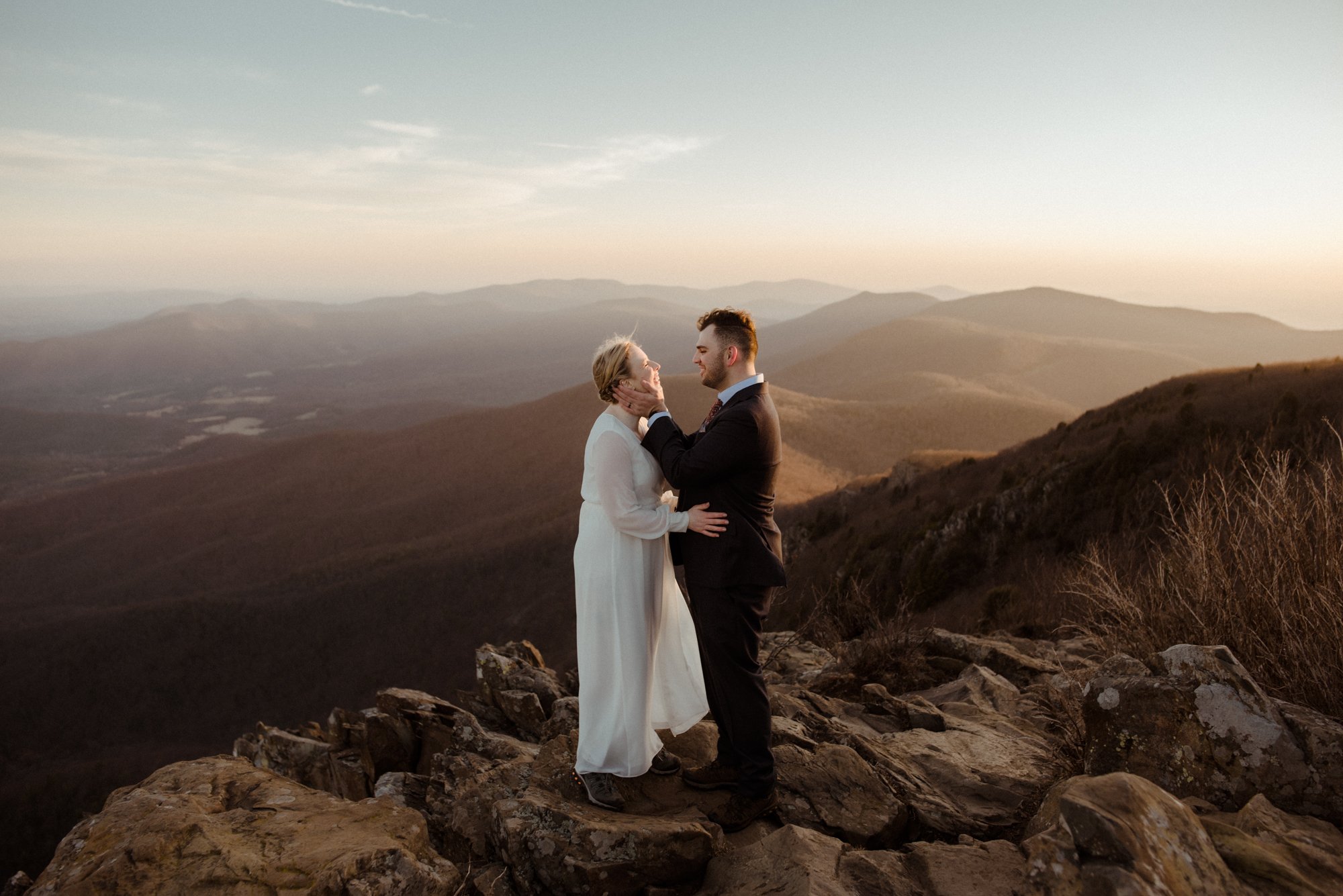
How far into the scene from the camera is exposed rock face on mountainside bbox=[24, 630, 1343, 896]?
2.26 m

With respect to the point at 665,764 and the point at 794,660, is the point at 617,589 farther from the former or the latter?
the point at 794,660

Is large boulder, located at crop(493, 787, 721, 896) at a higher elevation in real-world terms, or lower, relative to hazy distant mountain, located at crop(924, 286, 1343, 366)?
lower

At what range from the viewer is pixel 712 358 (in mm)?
3779

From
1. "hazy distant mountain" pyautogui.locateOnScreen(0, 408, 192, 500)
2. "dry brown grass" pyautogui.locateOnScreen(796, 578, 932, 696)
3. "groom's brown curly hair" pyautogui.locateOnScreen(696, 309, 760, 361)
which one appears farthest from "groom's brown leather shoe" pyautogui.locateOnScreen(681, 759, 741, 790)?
A: "hazy distant mountain" pyautogui.locateOnScreen(0, 408, 192, 500)

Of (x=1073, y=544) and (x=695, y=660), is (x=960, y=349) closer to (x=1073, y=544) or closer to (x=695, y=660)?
(x=1073, y=544)

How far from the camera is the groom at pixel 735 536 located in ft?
12.0

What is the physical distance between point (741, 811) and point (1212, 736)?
87.8 inches

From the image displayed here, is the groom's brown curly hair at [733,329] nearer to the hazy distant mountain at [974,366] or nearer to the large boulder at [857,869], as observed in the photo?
the large boulder at [857,869]

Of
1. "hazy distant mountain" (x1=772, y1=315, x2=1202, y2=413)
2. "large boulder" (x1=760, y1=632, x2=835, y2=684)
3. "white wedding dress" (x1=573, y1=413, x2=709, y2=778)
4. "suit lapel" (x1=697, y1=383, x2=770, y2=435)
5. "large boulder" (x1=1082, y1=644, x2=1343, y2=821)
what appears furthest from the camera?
"hazy distant mountain" (x1=772, y1=315, x2=1202, y2=413)

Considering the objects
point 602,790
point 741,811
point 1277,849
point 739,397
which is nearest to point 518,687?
point 602,790

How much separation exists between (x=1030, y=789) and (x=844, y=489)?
29.1 metres

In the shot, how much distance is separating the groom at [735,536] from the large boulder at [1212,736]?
1658 mm

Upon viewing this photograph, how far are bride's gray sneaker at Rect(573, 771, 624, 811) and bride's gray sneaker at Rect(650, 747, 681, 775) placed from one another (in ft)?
1.24

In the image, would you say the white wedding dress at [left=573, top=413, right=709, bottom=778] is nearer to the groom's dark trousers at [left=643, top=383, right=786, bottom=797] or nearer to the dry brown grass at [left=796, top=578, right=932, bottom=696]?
the groom's dark trousers at [left=643, top=383, right=786, bottom=797]
